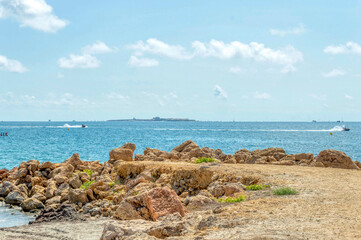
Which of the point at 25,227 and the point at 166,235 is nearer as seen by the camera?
the point at 166,235

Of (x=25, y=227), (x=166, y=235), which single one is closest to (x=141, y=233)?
(x=166, y=235)

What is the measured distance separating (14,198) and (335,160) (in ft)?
57.8

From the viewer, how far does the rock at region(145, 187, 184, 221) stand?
37.3 feet

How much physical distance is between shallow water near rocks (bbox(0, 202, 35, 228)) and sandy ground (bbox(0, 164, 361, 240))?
2880mm

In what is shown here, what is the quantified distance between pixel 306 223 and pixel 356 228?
1118 mm

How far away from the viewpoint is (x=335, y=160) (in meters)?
23.1

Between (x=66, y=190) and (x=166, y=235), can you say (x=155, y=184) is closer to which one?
(x=66, y=190)

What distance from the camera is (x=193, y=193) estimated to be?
19.1 metres

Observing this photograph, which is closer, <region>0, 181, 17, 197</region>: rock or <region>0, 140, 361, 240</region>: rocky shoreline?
<region>0, 140, 361, 240</region>: rocky shoreline

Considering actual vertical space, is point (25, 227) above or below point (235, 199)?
below

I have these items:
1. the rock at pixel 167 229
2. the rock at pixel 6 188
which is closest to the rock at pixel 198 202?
the rock at pixel 167 229

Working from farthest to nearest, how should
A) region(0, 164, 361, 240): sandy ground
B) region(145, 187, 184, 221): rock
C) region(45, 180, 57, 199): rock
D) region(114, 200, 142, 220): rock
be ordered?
region(45, 180, 57, 199): rock, region(114, 200, 142, 220): rock, region(145, 187, 184, 221): rock, region(0, 164, 361, 240): sandy ground

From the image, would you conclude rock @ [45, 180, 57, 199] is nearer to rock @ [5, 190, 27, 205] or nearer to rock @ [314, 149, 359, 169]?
rock @ [5, 190, 27, 205]

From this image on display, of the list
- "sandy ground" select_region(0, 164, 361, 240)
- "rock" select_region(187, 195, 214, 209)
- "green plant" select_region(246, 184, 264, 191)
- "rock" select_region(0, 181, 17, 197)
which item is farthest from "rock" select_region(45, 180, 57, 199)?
"green plant" select_region(246, 184, 264, 191)
